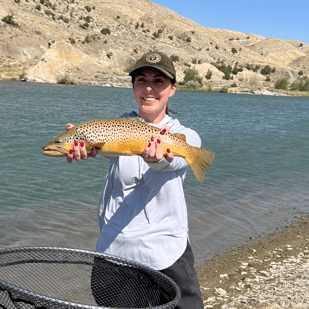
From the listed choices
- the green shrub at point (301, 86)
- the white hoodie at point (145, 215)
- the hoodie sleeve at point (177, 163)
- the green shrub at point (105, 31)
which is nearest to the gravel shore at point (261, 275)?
the white hoodie at point (145, 215)

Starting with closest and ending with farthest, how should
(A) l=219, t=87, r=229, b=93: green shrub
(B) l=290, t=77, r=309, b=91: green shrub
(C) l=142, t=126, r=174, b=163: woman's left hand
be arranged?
(C) l=142, t=126, r=174, b=163: woman's left hand < (A) l=219, t=87, r=229, b=93: green shrub < (B) l=290, t=77, r=309, b=91: green shrub

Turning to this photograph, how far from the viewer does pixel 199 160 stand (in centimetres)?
284

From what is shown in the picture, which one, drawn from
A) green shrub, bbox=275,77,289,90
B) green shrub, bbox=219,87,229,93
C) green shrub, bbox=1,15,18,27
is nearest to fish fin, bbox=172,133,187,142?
green shrub, bbox=219,87,229,93

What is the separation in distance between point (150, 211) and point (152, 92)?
85 cm

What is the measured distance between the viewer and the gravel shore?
17.7 ft

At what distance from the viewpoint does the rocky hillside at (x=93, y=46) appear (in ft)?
237

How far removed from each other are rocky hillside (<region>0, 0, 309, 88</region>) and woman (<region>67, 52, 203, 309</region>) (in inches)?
2718

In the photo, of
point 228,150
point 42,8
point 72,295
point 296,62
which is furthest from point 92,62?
point 296,62

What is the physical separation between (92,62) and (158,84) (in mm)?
78316

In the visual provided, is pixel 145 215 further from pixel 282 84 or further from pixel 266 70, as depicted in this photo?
pixel 266 70

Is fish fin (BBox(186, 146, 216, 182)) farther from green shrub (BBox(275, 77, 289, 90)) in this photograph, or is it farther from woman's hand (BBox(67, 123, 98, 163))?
green shrub (BBox(275, 77, 289, 90))

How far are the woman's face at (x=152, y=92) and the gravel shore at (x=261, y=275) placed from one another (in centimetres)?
346

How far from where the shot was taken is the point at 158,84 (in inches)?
115

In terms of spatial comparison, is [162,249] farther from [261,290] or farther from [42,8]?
[42,8]
